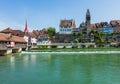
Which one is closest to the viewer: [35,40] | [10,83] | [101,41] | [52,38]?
[10,83]

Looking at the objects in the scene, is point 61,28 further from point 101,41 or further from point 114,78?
point 114,78

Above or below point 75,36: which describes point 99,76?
below

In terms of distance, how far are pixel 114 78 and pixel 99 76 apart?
136cm

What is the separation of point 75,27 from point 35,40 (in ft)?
80.6

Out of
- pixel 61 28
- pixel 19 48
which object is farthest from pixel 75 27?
pixel 19 48

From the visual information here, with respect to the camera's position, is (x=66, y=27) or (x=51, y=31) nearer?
(x=66, y=27)

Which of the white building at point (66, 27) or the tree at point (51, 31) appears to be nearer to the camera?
the tree at point (51, 31)

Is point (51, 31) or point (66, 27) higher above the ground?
point (66, 27)

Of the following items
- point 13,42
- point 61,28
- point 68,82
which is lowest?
point 68,82

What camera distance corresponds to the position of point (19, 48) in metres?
61.7

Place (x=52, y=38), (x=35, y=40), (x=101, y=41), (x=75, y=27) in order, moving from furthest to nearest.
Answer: (x=75, y=27) → (x=52, y=38) → (x=35, y=40) → (x=101, y=41)

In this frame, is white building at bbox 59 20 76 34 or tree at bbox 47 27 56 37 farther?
white building at bbox 59 20 76 34

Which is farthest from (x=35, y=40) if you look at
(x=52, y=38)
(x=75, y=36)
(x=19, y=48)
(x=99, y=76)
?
(x=99, y=76)

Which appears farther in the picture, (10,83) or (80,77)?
(80,77)
